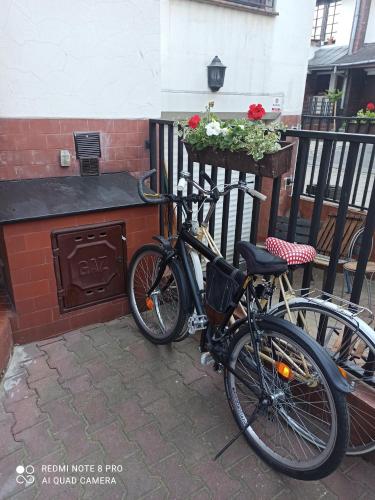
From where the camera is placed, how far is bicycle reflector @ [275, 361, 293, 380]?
1758mm

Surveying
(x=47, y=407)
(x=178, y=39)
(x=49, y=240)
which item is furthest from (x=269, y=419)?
(x=178, y=39)

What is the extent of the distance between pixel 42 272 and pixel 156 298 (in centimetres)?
83

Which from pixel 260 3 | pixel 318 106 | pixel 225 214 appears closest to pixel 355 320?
pixel 225 214

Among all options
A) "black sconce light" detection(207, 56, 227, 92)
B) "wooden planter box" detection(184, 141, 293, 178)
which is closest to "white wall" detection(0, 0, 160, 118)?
"wooden planter box" detection(184, 141, 293, 178)

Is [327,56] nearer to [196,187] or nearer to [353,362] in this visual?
[196,187]

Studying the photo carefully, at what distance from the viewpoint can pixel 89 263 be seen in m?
2.90

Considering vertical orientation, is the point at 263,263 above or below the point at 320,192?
below

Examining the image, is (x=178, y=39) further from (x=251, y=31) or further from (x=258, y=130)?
(x=258, y=130)

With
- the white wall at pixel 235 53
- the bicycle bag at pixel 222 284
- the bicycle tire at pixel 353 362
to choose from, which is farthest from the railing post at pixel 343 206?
the white wall at pixel 235 53

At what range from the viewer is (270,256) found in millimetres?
1791

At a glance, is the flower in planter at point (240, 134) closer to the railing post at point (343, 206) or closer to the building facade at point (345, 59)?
the railing post at point (343, 206)

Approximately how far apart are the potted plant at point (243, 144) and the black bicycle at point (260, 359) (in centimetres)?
16

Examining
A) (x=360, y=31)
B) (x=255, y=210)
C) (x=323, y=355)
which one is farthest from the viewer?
(x=360, y=31)

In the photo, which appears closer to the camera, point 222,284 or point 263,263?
point 263,263
